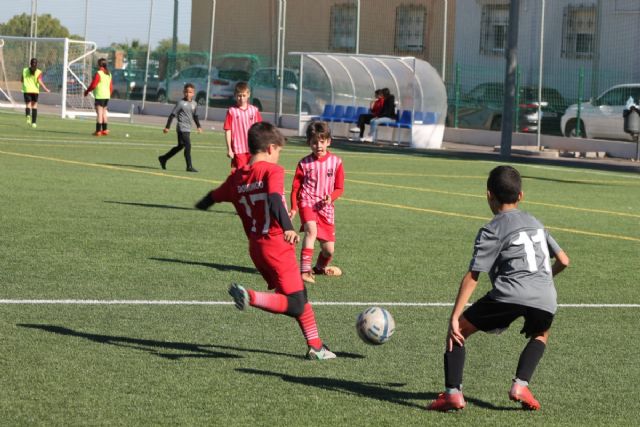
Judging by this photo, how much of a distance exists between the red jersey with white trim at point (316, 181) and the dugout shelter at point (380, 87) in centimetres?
2464

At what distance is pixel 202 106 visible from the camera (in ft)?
158

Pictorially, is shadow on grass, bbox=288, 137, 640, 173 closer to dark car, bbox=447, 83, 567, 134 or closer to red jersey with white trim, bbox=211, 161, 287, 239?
dark car, bbox=447, 83, 567, 134

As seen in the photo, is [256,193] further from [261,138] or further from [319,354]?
[319,354]

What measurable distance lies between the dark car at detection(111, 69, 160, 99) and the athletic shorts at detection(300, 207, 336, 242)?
42018 millimetres

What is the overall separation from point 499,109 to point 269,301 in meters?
32.3

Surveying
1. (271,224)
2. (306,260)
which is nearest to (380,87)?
(306,260)

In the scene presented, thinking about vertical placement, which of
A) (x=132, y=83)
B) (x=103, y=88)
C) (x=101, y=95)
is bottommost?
(x=101, y=95)

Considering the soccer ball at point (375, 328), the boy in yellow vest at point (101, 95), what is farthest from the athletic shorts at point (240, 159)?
the boy in yellow vest at point (101, 95)

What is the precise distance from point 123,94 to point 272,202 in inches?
1893

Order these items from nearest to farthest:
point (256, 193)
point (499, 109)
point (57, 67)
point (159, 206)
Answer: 1. point (256, 193)
2. point (159, 206)
3. point (499, 109)
4. point (57, 67)

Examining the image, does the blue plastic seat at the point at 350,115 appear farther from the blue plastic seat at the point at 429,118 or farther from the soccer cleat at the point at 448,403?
the soccer cleat at the point at 448,403

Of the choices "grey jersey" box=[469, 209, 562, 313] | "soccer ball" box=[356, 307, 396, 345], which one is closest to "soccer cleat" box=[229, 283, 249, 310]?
"soccer ball" box=[356, 307, 396, 345]

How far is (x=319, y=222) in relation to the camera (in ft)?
36.5

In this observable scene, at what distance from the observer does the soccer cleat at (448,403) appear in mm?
6316
